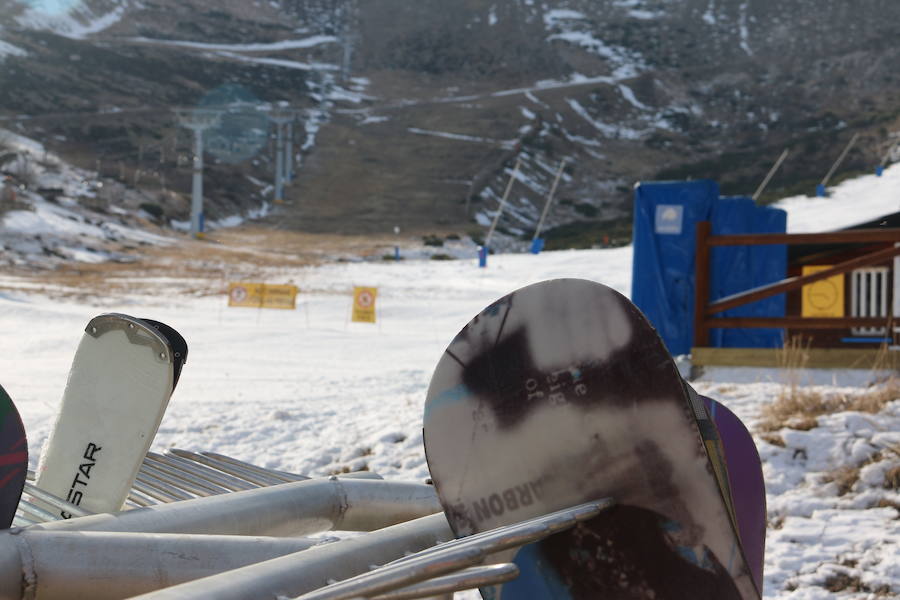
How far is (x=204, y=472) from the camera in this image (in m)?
3.64

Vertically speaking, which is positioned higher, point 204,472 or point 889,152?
point 889,152

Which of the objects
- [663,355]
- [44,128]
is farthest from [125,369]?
[44,128]

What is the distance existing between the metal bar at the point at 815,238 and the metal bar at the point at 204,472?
18.9ft

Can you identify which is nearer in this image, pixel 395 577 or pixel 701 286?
pixel 395 577

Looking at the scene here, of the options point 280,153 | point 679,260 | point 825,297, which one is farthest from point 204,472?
point 280,153

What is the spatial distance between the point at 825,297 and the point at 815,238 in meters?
4.30

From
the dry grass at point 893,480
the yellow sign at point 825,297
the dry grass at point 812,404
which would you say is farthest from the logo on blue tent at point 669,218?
the dry grass at point 893,480

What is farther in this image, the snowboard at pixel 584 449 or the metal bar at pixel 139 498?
the metal bar at pixel 139 498

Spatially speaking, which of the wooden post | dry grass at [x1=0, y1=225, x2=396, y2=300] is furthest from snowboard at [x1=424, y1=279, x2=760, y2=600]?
dry grass at [x1=0, y1=225, x2=396, y2=300]

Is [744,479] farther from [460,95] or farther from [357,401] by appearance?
[460,95]

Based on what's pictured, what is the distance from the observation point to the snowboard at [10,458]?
2.08 metres

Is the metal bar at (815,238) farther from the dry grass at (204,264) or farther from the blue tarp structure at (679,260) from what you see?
the dry grass at (204,264)

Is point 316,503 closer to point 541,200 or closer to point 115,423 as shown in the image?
point 115,423

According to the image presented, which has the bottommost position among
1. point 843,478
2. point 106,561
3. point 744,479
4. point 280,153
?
point 843,478
